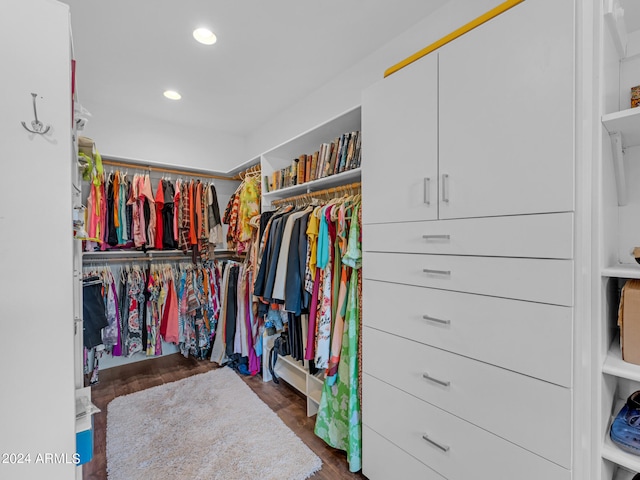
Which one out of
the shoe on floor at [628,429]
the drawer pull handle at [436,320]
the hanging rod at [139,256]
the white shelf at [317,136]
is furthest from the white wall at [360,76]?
the shoe on floor at [628,429]

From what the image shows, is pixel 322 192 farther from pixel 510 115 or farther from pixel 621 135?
pixel 621 135

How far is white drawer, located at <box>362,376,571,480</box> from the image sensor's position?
0.96 m

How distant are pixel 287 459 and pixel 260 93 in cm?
279

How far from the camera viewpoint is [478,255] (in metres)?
1.07

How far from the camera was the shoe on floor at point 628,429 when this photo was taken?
0.87 m

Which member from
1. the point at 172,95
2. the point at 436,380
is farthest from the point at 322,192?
the point at 172,95

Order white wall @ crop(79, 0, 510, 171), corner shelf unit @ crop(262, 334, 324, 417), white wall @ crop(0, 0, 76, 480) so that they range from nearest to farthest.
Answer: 1. white wall @ crop(0, 0, 76, 480)
2. white wall @ crop(79, 0, 510, 171)
3. corner shelf unit @ crop(262, 334, 324, 417)

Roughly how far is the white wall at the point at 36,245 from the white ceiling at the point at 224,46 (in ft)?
→ 3.47

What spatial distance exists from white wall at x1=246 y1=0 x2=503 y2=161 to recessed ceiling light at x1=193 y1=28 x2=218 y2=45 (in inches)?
36.8

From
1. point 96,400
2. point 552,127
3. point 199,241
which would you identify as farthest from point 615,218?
point 96,400

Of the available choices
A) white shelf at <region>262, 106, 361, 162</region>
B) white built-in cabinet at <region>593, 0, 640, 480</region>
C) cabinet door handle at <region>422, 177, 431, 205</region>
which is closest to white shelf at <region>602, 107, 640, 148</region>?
white built-in cabinet at <region>593, 0, 640, 480</region>

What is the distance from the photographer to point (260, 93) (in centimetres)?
261

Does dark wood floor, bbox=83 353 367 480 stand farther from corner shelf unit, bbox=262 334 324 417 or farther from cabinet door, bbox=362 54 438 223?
cabinet door, bbox=362 54 438 223

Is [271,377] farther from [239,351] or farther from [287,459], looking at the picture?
[287,459]
